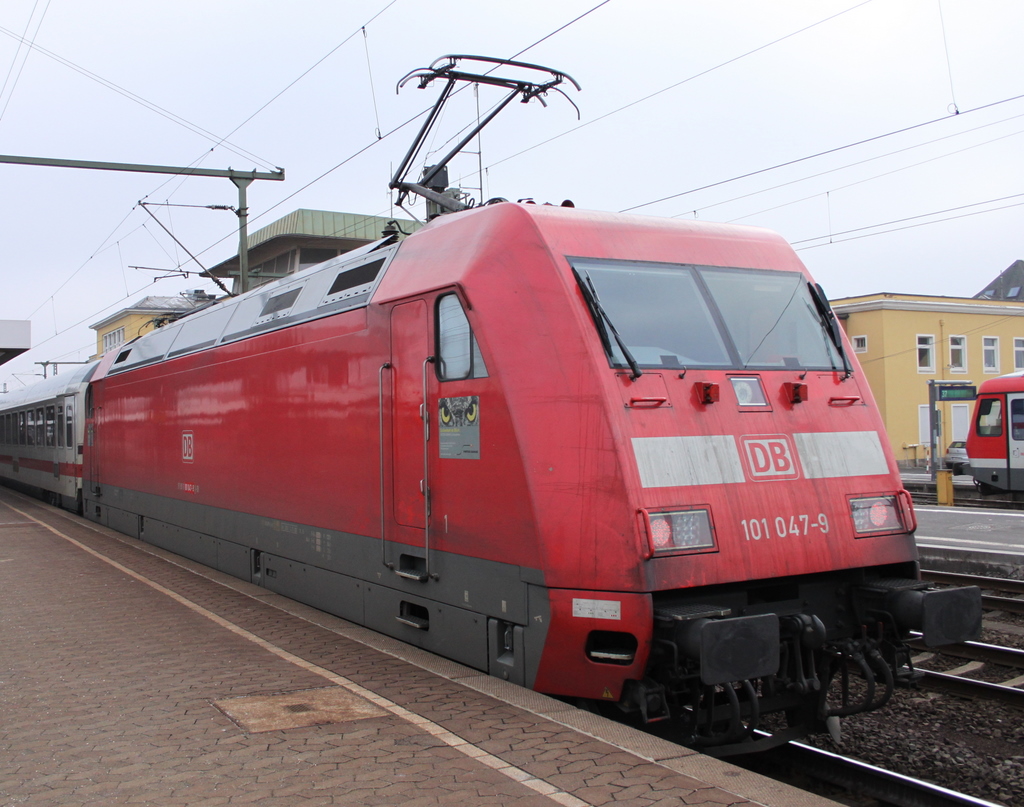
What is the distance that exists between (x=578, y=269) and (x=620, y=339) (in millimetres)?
508

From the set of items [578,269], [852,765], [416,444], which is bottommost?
[852,765]

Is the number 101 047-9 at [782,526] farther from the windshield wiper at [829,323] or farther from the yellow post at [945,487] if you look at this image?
the yellow post at [945,487]

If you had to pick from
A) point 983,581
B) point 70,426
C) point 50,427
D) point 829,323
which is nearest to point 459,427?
point 829,323

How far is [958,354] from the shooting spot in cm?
3659

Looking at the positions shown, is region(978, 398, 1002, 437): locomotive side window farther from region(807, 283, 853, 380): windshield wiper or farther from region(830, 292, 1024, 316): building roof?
region(807, 283, 853, 380): windshield wiper

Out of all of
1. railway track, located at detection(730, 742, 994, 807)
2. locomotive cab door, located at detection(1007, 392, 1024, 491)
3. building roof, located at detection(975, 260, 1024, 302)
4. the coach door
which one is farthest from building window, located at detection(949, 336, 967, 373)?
the coach door

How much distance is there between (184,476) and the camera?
11.6 meters

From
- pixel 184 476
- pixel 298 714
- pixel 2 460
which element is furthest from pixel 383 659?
pixel 2 460

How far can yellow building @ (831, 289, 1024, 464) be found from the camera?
3459 centimetres

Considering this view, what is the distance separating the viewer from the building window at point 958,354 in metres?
36.3

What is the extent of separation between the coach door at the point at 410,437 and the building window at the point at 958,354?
115 ft

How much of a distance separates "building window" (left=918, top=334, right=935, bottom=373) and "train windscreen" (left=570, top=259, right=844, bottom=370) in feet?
106

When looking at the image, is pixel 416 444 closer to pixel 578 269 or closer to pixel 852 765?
pixel 578 269

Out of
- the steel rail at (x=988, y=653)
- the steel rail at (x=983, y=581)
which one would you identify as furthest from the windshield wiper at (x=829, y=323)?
the steel rail at (x=983, y=581)
